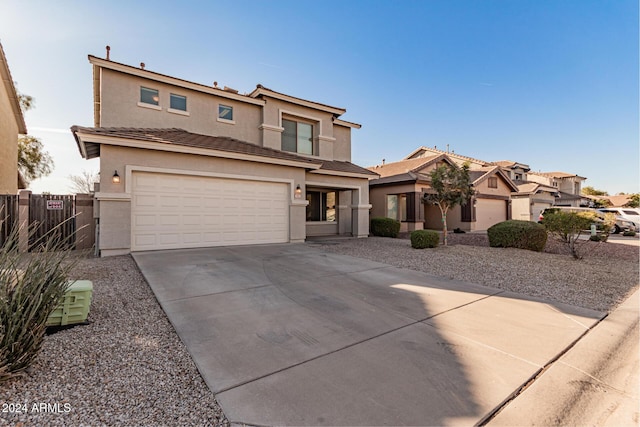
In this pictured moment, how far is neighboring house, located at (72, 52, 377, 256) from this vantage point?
26.9 feet

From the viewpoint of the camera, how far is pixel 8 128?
14492 millimetres

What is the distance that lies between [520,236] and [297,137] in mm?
10728

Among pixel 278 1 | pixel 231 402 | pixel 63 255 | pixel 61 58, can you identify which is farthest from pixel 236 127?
pixel 231 402

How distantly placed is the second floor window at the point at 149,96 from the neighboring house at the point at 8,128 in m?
8.07

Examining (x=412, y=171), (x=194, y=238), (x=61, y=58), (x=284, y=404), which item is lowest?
(x=284, y=404)

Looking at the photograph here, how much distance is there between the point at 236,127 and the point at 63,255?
10380mm

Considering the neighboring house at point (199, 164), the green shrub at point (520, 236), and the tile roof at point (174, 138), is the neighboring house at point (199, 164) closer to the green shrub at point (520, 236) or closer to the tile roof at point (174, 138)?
the tile roof at point (174, 138)

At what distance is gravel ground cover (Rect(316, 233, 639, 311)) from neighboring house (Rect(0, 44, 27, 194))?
1713 cm

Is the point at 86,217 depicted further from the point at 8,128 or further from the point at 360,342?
the point at 360,342

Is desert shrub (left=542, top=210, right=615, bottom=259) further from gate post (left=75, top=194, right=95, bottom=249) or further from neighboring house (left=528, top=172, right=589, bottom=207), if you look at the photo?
neighboring house (left=528, top=172, right=589, bottom=207)

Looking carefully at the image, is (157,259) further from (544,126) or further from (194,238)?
(544,126)

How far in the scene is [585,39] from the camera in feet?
33.2

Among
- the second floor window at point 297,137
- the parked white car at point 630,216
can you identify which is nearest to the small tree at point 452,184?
the second floor window at point 297,137

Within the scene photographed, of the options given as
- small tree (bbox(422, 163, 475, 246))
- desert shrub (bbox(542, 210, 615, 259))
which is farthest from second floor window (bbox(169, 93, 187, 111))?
desert shrub (bbox(542, 210, 615, 259))
